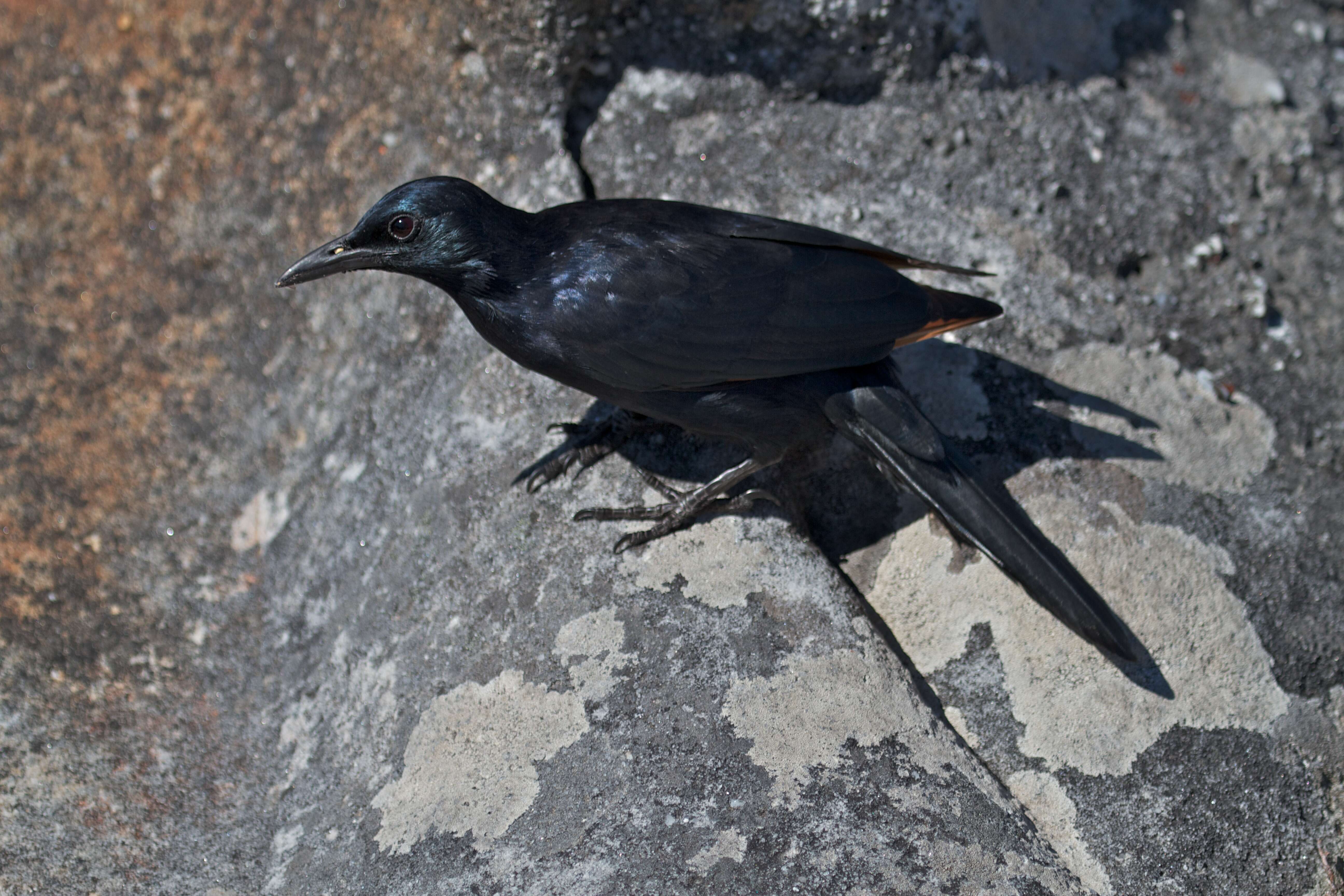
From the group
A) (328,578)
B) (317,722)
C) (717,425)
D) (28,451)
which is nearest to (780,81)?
(717,425)

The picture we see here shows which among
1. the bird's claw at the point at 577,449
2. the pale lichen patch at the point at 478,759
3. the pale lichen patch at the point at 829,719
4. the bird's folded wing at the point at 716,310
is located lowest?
the pale lichen patch at the point at 829,719

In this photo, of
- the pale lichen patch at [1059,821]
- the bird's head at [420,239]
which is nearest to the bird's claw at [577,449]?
the bird's head at [420,239]

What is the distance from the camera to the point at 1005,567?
8.63ft

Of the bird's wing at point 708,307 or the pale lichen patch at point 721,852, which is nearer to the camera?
the pale lichen patch at point 721,852

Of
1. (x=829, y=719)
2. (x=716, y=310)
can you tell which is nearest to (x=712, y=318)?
(x=716, y=310)

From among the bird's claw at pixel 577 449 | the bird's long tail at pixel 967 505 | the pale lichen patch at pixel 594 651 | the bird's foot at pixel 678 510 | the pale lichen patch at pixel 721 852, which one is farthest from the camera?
the bird's claw at pixel 577 449

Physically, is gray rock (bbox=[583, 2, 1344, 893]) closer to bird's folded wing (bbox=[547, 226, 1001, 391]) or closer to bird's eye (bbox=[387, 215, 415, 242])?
bird's folded wing (bbox=[547, 226, 1001, 391])

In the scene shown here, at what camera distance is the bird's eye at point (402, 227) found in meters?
2.49

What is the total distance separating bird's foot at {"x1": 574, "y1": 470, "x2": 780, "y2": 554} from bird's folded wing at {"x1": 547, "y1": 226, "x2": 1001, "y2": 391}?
1.12 ft

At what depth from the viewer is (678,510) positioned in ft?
9.10

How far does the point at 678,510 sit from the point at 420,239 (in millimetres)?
964

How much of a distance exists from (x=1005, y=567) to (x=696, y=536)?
2.63ft

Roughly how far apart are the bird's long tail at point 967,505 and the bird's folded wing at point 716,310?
→ 0.14 meters

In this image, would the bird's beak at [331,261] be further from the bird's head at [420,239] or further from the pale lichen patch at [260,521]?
the pale lichen patch at [260,521]
